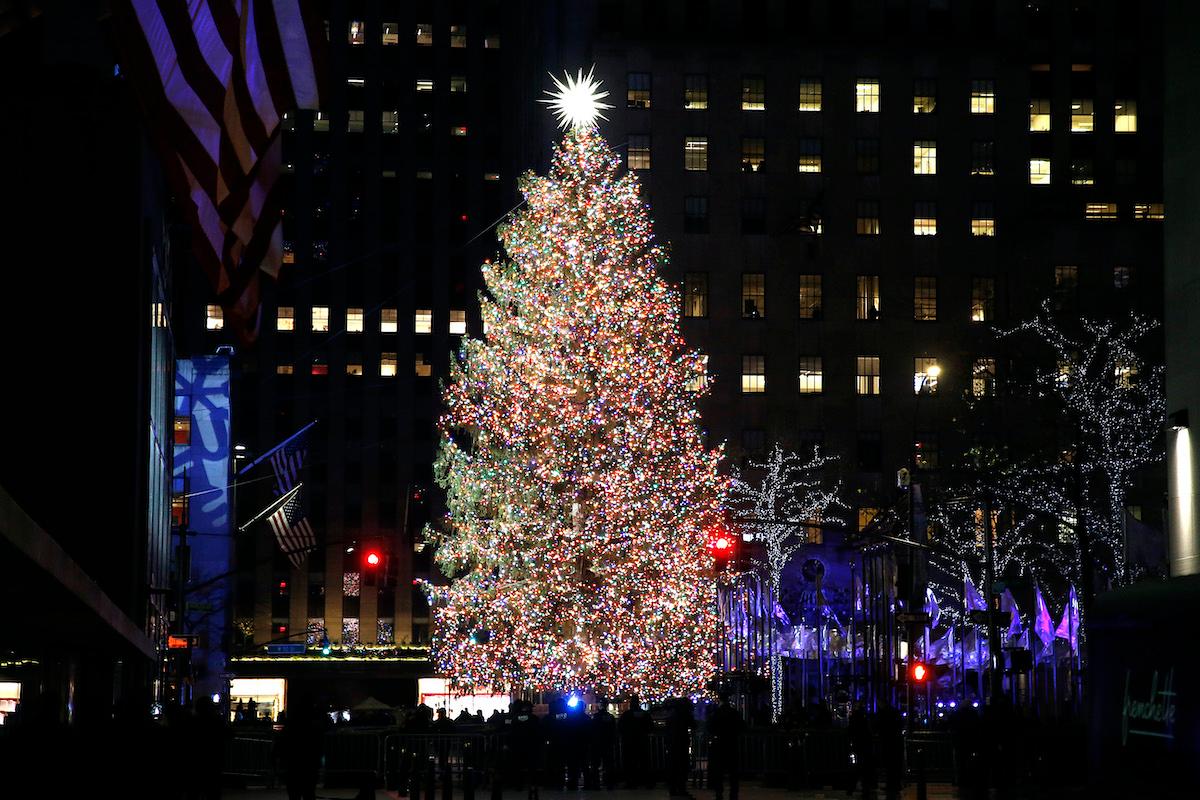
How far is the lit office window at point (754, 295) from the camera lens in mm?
91250

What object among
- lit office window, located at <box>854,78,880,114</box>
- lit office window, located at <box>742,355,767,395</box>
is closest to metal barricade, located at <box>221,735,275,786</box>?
lit office window, located at <box>742,355,767,395</box>

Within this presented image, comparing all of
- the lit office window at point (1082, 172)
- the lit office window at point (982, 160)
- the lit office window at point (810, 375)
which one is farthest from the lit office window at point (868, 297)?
the lit office window at point (1082, 172)

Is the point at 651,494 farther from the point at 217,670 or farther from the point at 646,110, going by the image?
the point at 646,110

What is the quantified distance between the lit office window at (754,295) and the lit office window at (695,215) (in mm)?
3313

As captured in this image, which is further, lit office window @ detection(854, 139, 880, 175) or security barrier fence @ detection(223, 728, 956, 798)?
lit office window @ detection(854, 139, 880, 175)

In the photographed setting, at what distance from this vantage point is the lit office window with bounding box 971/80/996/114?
94312mm

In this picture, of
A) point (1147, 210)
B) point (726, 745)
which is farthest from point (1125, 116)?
point (726, 745)

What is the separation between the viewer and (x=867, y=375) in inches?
3610

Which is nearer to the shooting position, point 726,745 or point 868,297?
point 726,745

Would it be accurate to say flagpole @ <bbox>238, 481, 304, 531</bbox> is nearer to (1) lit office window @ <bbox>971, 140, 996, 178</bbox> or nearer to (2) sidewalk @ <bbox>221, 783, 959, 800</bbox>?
(2) sidewalk @ <bbox>221, 783, 959, 800</bbox>

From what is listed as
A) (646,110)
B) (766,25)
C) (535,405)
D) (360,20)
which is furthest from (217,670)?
(360,20)

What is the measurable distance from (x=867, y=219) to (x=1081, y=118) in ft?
45.5

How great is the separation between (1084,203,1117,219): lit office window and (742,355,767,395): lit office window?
2022 centimetres

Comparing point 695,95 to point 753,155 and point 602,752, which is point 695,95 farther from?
point 602,752
